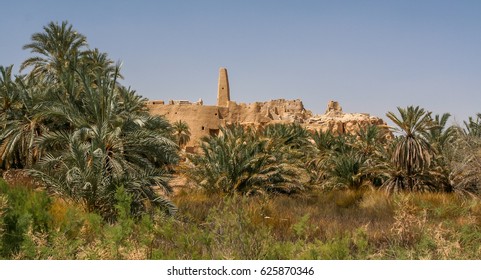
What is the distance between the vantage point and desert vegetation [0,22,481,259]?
252 inches

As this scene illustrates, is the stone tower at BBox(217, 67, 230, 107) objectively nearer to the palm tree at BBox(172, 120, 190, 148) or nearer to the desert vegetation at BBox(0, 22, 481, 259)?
the palm tree at BBox(172, 120, 190, 148)

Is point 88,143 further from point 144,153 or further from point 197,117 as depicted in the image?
point 197,117

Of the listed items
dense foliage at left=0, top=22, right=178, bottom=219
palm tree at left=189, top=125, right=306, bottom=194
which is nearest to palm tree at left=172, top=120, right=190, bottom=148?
dense foliage at left=0, top=22, right=178, bottom=219

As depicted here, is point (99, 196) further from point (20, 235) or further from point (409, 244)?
point (409, 244)

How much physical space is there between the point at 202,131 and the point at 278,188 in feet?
125

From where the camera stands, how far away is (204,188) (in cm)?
1800

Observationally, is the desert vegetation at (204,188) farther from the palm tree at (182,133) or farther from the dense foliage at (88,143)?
the palm tree at (182,133)

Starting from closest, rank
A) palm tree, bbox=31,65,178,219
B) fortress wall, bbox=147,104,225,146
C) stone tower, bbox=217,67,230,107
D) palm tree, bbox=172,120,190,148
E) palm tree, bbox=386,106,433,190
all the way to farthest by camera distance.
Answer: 1. palm tree, bbox=31,65,178,219
2. palm tree, bbox=386,106,433,190
3. palm tree, bbox=172,120,190,148
4. fortress wall, bbox=147,104,225,146
5. stone tower, bbox=217,67,230,107

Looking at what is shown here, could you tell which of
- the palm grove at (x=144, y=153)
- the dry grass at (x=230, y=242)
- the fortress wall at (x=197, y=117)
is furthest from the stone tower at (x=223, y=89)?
the dry grass at (x=230, y=242)

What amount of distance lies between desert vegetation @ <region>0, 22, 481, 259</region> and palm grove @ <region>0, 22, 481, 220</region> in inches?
2.3

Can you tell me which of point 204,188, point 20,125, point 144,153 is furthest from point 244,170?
point 20,125

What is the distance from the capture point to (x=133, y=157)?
13750mm

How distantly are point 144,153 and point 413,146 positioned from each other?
998cm

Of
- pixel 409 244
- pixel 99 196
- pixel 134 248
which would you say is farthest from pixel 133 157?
pixel 409 244
